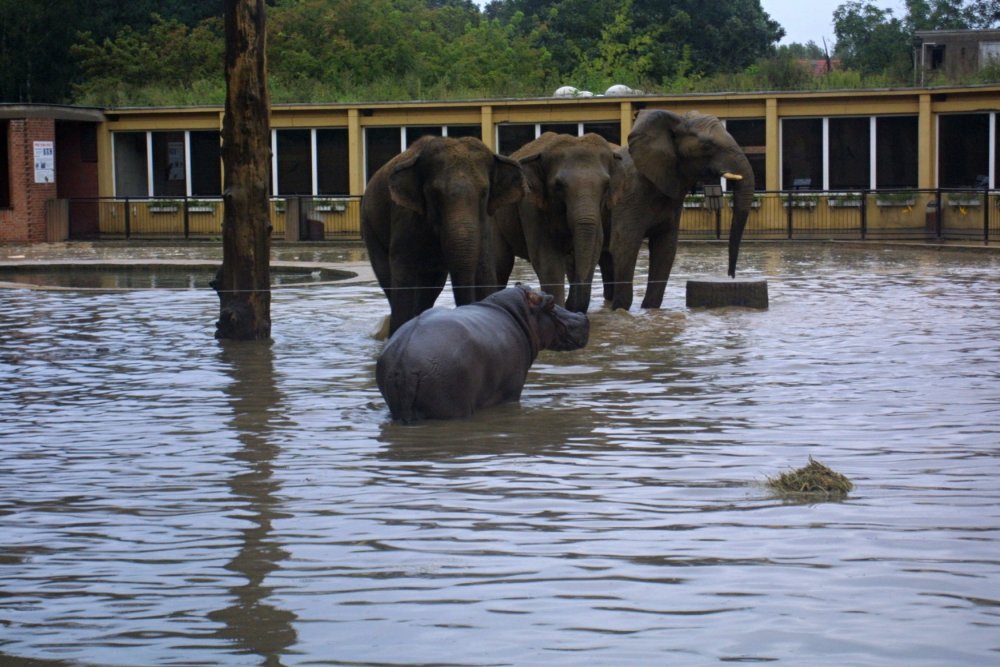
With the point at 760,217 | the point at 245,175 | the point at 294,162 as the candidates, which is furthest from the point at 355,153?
the point at 245,175

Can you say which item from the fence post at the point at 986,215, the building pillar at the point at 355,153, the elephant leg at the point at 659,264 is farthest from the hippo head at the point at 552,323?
the building pillar at the point at 355,153

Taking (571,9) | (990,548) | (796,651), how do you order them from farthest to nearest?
(571,9) → (990,548) → (796,651)

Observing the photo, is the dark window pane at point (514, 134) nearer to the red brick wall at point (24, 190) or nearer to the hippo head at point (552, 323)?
the red brick wall at point (24, 190)

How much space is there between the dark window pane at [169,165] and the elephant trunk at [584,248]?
27814 mm

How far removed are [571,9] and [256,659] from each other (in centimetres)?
6095

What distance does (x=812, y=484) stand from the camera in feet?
26.1

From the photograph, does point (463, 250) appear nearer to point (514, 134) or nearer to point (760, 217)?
point (760, 217)

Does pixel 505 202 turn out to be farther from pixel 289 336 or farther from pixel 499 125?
pixel 499 125

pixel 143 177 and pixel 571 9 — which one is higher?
pixel 571 9

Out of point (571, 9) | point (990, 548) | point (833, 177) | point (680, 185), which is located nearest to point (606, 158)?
point (680, 185)

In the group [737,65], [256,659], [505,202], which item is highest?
[737,65]

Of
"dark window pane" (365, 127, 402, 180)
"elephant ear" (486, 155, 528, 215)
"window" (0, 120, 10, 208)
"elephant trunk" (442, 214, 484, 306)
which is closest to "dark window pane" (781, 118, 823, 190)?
"dark window pane" (365, 127, 402, 180)

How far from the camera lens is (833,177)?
125ft

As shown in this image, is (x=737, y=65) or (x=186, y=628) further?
(x=737, y=65)
